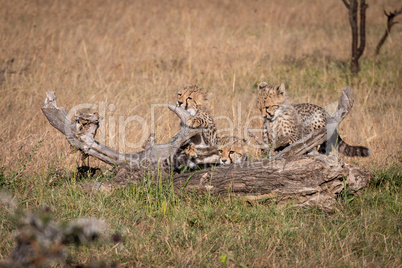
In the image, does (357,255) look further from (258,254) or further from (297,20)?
(297,20)

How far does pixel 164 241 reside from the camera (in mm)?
3359

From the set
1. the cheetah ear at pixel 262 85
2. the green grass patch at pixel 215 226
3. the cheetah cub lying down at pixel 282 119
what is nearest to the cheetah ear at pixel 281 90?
the cheetah cub lying down at pixel 282 119

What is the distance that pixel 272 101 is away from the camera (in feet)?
17.5

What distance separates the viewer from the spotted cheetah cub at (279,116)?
5.33 meters

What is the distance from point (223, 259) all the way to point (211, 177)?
117 cm

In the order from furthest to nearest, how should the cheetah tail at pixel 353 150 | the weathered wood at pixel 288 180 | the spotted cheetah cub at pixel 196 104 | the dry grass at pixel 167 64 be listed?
the dry grass at pixel 167 64 → the spotted cheetah cub at pixel 196 104 → the cheetah tail at pixel 353 150 → the weathered wood at pixel 288 180

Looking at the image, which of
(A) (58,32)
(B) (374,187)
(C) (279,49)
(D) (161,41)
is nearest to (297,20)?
(C) (279,49)

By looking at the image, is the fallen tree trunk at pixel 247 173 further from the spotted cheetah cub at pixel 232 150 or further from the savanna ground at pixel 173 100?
the spotted cheetah cub at pixel 232 150

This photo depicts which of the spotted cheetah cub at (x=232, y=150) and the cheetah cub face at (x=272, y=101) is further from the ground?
the cheetah cub face at (x=272, y=101)

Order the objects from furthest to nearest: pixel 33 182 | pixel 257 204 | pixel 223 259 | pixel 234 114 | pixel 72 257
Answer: pixel 234 114
pixel 33 182
pixel 257 204
pixel 72 257
pixel 223 259

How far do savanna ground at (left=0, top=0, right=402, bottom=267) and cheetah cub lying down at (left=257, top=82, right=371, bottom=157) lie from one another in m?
0.70

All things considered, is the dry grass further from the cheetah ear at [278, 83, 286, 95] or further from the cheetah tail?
the cheetah ear at [278, 83, 286, 95]

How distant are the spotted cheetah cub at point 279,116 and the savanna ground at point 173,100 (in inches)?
34.9

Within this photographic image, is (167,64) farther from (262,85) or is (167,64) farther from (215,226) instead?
Answer: (215,226)
